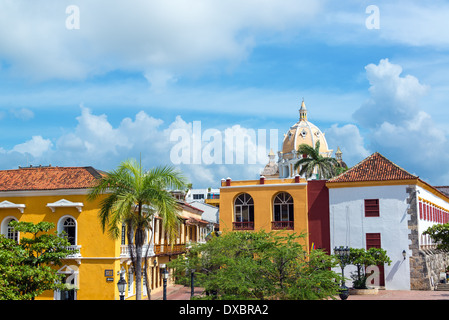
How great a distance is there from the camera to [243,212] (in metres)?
36.5

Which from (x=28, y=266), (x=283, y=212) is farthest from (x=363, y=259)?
(x=28, y=266)

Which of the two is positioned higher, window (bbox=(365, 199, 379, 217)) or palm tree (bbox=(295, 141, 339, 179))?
palm tree (bbox=(295, 141, 339, 179))

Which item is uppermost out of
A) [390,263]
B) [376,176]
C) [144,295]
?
[376,176]

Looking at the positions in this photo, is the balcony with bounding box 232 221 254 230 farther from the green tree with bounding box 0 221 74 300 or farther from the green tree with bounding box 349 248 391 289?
the green tree with bounding box 0 221 74 300

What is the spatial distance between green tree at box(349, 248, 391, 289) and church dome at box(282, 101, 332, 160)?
186 feet

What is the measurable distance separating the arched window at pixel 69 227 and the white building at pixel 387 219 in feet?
55.4

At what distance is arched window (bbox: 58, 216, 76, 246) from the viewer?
2939 centimetres

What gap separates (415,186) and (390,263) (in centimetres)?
527

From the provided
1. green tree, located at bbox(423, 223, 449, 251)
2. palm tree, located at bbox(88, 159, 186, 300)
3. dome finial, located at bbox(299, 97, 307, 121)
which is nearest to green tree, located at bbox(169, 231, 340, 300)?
palm tree, located at bbox(88, 159, 186, 300)

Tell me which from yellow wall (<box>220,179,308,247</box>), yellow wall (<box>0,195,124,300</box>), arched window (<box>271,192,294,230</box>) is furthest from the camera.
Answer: arched window (<box>271,192,294,230</box>)

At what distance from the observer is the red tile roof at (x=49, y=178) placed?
29.9m
